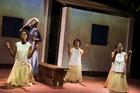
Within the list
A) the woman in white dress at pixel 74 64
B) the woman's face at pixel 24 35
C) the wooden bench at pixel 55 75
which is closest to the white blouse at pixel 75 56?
the woman in white dress at pixel 74 64

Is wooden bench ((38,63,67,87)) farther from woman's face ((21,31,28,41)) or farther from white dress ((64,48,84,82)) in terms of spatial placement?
woman's face ((21,31,28,41))

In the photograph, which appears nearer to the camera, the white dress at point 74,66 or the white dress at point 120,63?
the white dress at point 120,63

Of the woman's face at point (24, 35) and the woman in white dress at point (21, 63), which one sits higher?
the woman's face at point (24, 35)

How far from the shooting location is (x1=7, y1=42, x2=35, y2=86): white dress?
1123 centimetres

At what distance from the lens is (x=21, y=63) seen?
1135cm

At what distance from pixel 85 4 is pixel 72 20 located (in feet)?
3.55

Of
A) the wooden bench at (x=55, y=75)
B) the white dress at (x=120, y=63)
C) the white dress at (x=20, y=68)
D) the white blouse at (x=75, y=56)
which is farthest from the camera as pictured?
the white blouse at (x=75, y=56)

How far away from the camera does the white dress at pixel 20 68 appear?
36.8ft

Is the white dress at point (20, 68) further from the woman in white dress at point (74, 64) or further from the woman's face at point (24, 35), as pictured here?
the woman in white dress at point (74, 64)

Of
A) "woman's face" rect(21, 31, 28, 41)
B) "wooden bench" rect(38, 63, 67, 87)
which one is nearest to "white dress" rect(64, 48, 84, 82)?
"wooden bench" rect(38, 63, 67, 87)

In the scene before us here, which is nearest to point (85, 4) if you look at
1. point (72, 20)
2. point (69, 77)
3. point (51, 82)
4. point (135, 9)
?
point (72, 20)

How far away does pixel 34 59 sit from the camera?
12.6m

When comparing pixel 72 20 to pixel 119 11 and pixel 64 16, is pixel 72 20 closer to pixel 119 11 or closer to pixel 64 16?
pixel 64 16

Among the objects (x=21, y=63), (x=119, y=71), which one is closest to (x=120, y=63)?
(x=119, y=71)
